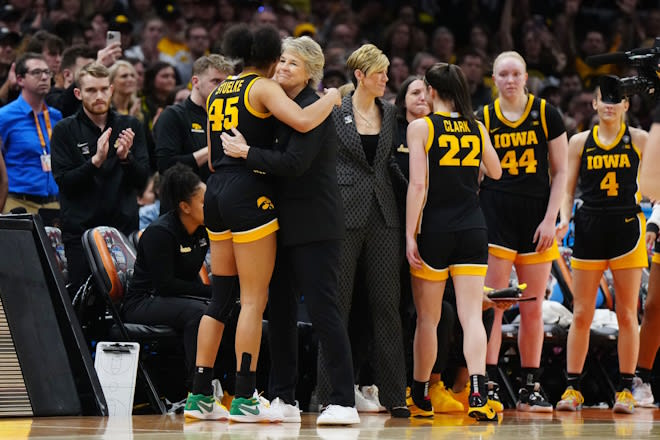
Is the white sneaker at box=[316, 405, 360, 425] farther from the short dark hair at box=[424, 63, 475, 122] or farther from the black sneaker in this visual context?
the black sneaker

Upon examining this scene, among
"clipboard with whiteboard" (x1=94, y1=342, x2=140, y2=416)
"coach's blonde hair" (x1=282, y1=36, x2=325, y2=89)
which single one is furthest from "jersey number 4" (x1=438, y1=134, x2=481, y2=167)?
"clipboard with whiteboard" (x1=94, y1=342, x2=140, y2=416)

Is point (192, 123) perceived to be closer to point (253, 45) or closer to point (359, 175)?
point (359, 175)

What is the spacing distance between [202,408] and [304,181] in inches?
54.6

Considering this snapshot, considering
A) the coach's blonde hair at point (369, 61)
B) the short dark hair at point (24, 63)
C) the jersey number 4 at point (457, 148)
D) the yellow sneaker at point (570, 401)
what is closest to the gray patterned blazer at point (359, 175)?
the coach's blonde hair at point (369, 61)

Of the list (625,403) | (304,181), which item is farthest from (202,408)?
(625,403)

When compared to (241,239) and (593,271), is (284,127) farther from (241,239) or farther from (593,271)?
(593,271)

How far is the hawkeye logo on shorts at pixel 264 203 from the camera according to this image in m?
6.08

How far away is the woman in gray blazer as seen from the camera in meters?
6.98

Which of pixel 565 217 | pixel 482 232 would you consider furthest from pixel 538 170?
pixel 482 232

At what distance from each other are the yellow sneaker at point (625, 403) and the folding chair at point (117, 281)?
303 centimetres

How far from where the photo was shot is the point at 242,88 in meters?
6.11

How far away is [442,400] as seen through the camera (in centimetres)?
757

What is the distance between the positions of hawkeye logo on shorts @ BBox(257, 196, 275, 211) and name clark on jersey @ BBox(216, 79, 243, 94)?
59 centimetres

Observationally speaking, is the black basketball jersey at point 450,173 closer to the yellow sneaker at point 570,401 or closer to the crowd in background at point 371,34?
the yellow sneaker at point 570,401
